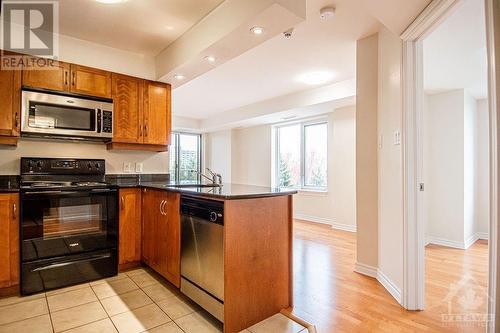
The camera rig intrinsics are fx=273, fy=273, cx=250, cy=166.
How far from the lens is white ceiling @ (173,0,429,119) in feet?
6.90

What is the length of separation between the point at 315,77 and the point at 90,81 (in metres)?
2.95

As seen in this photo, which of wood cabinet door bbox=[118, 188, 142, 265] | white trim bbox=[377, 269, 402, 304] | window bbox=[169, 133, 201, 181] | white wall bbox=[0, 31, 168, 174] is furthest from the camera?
window bbox=[169, 133, 201, 181]

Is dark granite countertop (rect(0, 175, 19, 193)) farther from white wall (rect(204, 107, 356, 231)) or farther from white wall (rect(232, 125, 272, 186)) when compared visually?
white wall (rect(232, 125, 272, 186))

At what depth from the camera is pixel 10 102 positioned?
2.46 meters

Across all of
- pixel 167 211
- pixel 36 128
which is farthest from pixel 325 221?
pixel 36 128

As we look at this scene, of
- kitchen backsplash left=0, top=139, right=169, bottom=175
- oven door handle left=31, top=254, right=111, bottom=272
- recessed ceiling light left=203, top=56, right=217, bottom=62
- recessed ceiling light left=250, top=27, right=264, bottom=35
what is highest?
recessed ceiling light left=250, top=27, right=264, bottom=35

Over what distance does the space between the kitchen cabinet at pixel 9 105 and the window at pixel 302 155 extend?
4816 millimetres

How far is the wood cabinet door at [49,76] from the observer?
2.57 meters

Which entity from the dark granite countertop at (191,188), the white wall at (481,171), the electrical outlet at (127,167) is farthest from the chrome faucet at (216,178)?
the white wall at (481,171)

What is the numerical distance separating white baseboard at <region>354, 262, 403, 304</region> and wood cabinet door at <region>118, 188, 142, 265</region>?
233 cm

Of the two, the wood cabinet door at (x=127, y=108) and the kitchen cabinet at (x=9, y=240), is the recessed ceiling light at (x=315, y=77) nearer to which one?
the wood cabinet door at (x=127, y=108)

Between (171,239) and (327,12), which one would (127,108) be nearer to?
(171,239)

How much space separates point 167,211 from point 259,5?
69.8 inches

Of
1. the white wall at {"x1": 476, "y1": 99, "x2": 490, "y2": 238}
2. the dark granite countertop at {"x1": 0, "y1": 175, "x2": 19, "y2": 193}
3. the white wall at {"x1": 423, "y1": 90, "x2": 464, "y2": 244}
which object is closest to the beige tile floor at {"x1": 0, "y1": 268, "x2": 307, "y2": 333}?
the dark granite countertop at {"x1": 0, "y1": 175, "x2": 19, "y2": 193}
